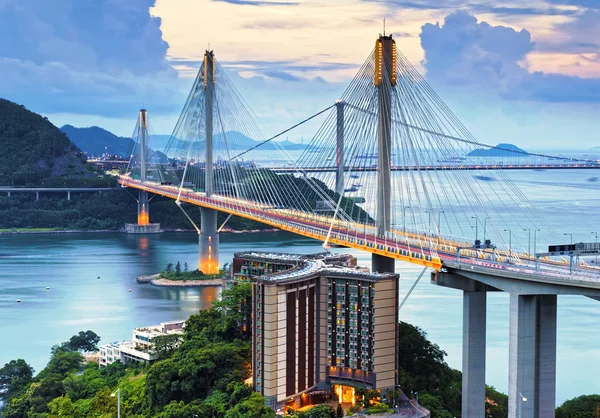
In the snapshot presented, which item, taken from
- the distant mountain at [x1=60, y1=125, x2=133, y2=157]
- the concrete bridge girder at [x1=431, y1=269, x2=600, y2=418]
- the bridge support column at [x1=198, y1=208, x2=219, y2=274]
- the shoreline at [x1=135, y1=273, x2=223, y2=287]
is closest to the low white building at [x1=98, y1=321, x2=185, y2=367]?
the concrete bridge girder at [x1=431, y1=269, x2=600, y2=418]

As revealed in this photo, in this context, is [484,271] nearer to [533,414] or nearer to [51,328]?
[533,414]

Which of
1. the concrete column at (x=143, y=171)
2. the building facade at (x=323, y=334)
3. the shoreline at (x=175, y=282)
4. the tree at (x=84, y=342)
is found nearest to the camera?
the building facade at (x=323, y=334)

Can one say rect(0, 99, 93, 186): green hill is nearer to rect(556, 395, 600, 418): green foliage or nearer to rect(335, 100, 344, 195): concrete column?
rect(335, 100, 344, 195): concrete column

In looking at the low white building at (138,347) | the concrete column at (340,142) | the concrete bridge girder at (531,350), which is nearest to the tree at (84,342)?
the low white building at (138,347)

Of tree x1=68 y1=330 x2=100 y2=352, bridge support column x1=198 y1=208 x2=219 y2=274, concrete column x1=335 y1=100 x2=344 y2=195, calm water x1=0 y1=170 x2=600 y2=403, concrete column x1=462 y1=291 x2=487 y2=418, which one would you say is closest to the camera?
concrete column x1=462 y1=291 x2=487 y2=418

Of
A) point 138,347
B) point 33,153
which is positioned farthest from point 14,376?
point 33,153

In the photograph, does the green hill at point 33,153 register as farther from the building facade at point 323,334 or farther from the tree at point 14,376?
the building facade at point 323,334
